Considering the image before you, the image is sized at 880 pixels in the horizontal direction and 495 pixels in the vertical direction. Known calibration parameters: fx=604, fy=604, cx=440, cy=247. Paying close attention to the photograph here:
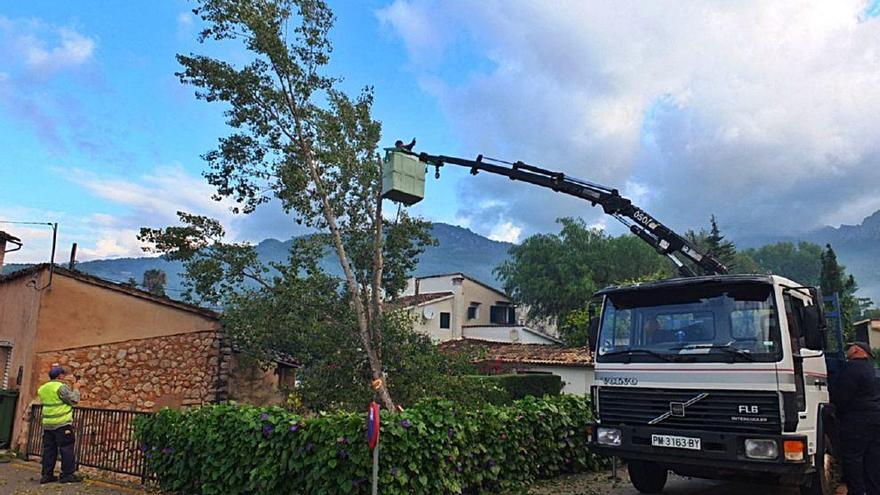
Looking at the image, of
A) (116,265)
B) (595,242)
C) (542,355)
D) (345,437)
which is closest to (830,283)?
(595,242)

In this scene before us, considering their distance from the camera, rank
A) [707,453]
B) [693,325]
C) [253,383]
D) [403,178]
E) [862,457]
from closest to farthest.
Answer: [707,453]
[693,325]
[862,457]
[403,178]
[253,383]

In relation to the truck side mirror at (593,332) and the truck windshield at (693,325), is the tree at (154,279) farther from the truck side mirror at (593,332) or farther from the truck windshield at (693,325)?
the truck windshield at (693,325)

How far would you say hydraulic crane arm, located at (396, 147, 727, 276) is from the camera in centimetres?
1018

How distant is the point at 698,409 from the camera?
6270mm

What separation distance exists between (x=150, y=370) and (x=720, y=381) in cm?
1147

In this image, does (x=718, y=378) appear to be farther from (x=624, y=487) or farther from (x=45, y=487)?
(x=45, y=487)

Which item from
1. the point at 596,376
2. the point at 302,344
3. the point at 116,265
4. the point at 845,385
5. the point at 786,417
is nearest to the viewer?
the point at 786,417

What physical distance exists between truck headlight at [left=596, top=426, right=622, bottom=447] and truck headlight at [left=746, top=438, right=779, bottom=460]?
4.49 ft

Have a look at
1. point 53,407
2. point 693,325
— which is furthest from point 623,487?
point 53,407

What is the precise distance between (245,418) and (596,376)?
4.23 m

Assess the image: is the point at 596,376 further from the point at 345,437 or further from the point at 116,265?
the point at 116,265

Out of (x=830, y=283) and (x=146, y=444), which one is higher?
(x=830, y=283)

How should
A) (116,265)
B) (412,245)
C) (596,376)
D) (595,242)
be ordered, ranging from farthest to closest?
1. (116,265)
2. (595,242)
3. (412,245)
4. (596,376)

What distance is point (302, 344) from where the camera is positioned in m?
12.5
